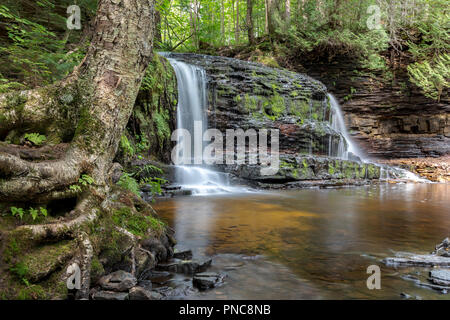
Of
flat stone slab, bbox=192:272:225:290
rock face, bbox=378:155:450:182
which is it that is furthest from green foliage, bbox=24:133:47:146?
rock face, bbox=378:155:450:182

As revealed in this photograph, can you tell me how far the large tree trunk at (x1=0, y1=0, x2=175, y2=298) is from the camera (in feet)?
8.74

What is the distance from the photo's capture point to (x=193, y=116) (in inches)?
465

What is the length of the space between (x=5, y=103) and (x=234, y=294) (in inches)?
105

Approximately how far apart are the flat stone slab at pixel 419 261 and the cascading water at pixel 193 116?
6.22 metres

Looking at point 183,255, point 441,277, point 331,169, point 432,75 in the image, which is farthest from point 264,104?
point 441,277

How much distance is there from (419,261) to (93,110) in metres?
3.55

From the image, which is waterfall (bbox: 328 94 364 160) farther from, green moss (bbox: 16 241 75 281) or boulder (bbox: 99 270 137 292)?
green moss (bbox: 16 241 75 281)

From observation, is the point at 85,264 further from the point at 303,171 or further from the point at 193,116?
the point at 193,116

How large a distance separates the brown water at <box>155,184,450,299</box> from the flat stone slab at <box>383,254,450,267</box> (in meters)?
0.13

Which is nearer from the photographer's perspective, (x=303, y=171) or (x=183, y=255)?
(x=183, y=255)

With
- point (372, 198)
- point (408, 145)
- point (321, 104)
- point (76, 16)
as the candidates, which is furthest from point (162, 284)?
point (408, 145)

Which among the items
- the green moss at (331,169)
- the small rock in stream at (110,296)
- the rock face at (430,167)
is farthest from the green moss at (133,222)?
the rock face at (430,167)
